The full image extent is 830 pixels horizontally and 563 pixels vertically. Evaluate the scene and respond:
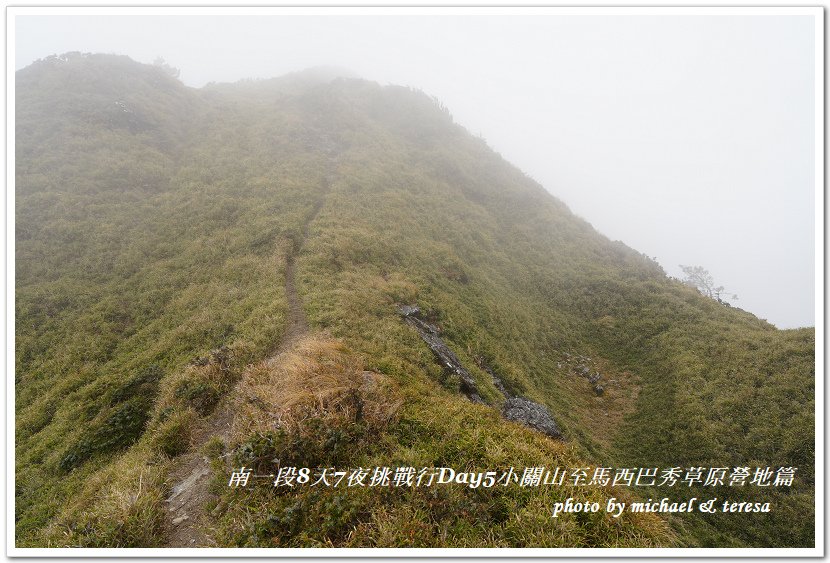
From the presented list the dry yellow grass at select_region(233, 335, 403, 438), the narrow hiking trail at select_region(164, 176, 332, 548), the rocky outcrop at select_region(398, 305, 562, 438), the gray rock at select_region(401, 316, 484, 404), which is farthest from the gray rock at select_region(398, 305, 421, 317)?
the dry yellow grass at select_region(233, 335, 403, 438)

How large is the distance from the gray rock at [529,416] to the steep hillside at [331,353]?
125 mm

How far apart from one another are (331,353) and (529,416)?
23.6 ft

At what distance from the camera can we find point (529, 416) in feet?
37.8

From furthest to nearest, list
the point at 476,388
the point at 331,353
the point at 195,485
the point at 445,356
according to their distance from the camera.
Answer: the point at 445,356 → the point at 476,388 → the point at 331,353 → the point at 195,485

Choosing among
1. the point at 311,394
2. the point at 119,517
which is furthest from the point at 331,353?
the point at 119,517

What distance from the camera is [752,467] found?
42.3 feet

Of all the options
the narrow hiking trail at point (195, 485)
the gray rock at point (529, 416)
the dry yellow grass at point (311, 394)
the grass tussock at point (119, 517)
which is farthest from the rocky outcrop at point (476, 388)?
the grass tussock at point (119, 517)

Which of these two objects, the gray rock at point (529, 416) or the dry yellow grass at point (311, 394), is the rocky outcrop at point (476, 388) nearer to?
the gray rock at point (529, 416)

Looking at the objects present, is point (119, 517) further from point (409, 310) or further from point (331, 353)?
point (409, 310)

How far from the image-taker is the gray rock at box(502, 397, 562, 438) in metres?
10.9

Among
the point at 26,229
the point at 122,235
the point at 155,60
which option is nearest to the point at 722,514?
the point at 122,235

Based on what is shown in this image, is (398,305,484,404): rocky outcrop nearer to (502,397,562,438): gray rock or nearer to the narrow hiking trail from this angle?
(502,397,562,438): gray rock

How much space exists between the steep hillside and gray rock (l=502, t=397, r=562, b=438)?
0.13 metres

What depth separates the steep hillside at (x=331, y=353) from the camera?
5625 millimetres
